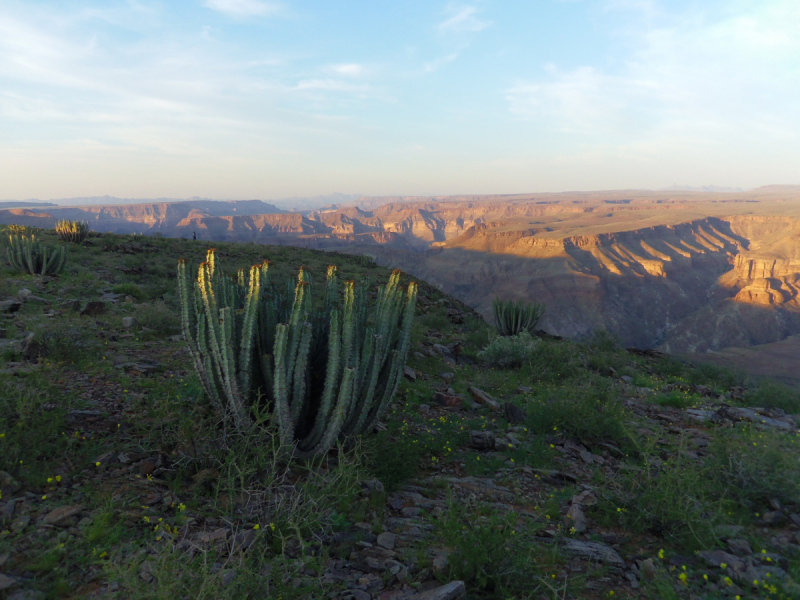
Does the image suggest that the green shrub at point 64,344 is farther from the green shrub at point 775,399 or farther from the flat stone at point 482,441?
the green shrub at point 775,399

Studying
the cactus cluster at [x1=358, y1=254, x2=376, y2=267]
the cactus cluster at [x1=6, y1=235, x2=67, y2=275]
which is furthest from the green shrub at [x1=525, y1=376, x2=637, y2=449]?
the cactus cluster at [x1=358, y1=254, x2=376, y2=267]

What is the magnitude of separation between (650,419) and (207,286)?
6070 millimetres

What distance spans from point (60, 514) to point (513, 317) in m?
11.0

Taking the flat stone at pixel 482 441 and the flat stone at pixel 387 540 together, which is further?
→ the flat stone at pixel 482 441

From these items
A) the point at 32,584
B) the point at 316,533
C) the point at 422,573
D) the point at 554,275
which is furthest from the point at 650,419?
the point at 554,275

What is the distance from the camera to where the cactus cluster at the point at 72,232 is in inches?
590

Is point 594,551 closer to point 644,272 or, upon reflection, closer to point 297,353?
point 297,353

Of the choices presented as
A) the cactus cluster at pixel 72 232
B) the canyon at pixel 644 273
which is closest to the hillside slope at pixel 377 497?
the cactus cluster at pixel 72 232

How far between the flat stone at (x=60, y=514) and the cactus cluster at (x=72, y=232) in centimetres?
1594

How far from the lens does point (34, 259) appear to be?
10281 millimetres

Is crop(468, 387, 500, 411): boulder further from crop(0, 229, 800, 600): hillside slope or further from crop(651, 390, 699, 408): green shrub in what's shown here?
crop(651, 390, 699, 408): green shrub

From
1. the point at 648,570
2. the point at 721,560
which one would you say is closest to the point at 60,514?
the point at 648,570

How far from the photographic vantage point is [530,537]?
9.75 ft

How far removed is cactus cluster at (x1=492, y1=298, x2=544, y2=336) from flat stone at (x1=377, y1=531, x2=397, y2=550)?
30.8 feet
